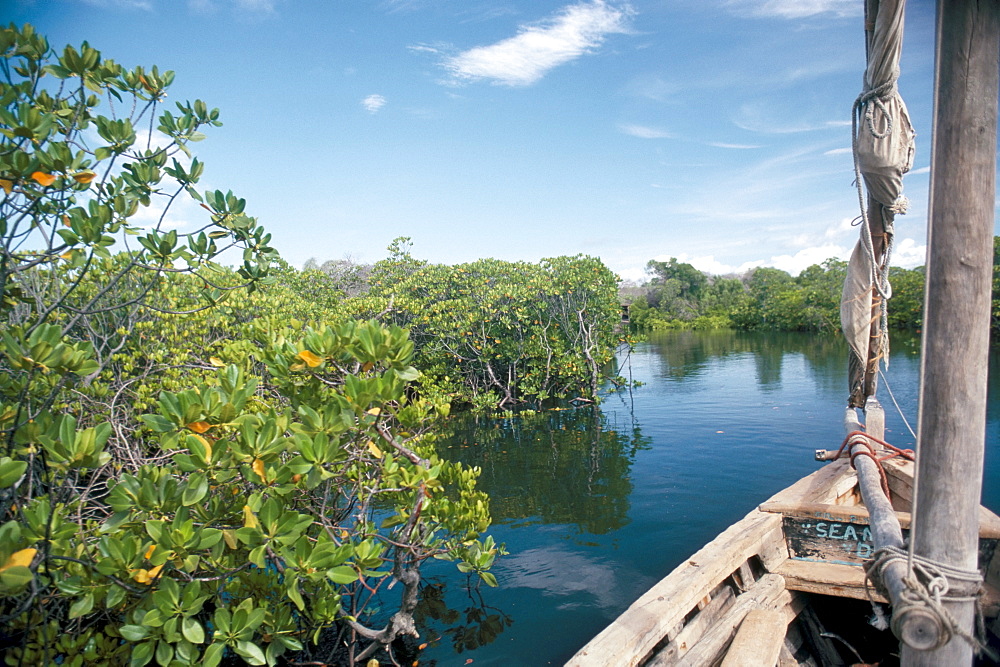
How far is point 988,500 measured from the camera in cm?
775

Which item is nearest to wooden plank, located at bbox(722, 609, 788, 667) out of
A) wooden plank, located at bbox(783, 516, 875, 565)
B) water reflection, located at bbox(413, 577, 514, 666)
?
wooden plank, located at bbox(783, 516, 875, 565)

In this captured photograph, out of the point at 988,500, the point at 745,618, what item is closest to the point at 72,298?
the point at 745,618

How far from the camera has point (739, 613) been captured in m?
3.66

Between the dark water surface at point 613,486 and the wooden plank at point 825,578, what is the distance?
1.96 meters

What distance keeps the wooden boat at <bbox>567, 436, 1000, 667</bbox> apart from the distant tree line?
24587 millimetres

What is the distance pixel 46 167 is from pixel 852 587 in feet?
17.4

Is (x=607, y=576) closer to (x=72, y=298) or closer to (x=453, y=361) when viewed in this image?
(x=72, y=298)

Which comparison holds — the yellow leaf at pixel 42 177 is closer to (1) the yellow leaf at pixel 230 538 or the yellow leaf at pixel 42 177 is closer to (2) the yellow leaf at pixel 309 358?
(2) the yellow leaf at pixel 309 358

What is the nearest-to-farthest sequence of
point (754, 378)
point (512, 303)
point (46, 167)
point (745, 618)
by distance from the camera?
Answer: point (46, 167) < point (745, 618) < point (512, 303) < point (754, 378)

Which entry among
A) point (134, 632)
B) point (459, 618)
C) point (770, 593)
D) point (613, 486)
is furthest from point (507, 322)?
point (134, 632)

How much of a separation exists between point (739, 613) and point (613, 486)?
18.4 ft

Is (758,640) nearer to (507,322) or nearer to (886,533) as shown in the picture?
(886,533)

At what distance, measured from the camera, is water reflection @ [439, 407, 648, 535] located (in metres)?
8.28

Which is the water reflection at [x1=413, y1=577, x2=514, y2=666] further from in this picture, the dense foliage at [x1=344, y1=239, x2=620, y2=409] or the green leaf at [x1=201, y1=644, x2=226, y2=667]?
the dense foliage at [x1=344, y1=239, x2=620, y2=409]
